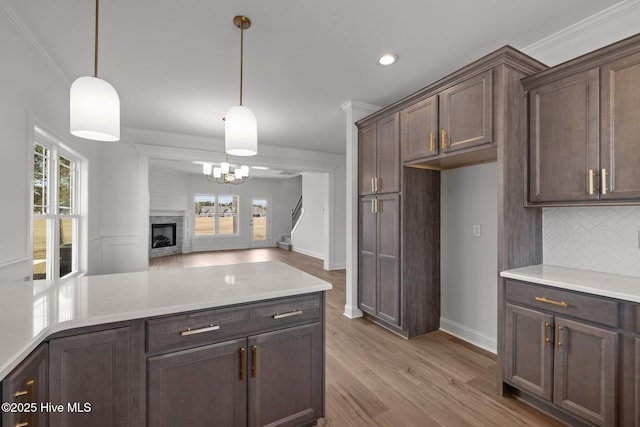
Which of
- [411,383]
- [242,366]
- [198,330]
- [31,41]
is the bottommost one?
[411,383]

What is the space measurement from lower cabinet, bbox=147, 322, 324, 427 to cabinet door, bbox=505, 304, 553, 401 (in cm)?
137

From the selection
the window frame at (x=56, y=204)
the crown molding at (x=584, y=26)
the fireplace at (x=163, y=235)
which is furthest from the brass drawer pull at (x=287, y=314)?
the fireplace at (x=163, y=235)

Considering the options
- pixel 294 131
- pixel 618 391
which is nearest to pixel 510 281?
pixel 618 391

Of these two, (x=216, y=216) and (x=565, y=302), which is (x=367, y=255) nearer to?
(x=565, y=302)

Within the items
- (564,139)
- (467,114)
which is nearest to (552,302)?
(564,139)

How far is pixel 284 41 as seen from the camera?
7.70 ft

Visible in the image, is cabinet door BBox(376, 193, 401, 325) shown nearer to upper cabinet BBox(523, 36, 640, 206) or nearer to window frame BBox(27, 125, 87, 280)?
upper cabinet BBox(523, 36, 640, 206)

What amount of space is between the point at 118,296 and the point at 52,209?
91.9 inches

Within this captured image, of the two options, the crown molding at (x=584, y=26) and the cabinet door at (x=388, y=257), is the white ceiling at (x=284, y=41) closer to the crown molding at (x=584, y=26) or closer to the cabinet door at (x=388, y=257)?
the crown molding at (x=584, y=26)

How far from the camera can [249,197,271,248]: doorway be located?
10.5 metres

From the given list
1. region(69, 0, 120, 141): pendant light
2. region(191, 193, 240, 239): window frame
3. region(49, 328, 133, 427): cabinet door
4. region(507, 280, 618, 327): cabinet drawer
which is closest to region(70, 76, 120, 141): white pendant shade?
region(69, 0, 120, 141): pendant light

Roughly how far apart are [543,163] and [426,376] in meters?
1.87

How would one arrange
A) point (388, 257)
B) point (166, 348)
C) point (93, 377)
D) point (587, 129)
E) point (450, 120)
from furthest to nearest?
1. point (388, 257)
2. point (450, 120)
3. point (587, 129)
4. point (166, 348)
5. point (93, 377)

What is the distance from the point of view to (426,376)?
2.34 meters
